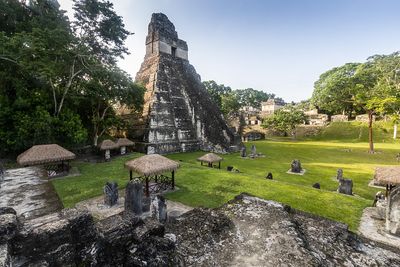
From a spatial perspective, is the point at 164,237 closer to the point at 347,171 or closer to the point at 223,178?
the point at 223,178

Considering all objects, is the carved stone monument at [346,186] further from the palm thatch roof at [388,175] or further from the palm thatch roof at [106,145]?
the palm thatch roof at [106,145]

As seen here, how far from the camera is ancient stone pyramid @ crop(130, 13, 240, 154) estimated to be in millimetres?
24156

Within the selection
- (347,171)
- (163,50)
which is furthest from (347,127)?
(163,50)

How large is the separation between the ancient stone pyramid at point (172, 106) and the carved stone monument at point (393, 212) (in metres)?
19.2

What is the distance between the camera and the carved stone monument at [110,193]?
30.6 ft

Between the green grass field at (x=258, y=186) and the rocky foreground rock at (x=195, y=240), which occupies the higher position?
the rocky foreground rock at (x=195, y=240)

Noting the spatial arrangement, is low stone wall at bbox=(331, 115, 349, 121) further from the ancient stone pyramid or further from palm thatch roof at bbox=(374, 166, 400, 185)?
palm thatch roof at bbox=(374, 166, 400, 185)

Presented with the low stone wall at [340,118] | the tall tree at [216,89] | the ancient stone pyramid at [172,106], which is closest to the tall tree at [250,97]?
the tall tree at [216,89]

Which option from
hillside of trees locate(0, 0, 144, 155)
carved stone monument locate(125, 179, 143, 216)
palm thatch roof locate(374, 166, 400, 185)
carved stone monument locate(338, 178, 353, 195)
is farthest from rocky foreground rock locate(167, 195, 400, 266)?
hillside of trees locate(0, 0, 144, 155)

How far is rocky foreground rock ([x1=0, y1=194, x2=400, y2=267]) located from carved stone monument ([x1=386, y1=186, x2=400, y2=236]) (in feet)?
10.1

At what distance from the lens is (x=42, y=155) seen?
13305 millimetres

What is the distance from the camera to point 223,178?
13.5 m

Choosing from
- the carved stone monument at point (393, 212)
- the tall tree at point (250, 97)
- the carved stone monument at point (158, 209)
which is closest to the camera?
the carved stone monument at point (393, 212)

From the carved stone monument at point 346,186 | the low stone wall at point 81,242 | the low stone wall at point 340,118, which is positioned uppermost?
the low stone wall at point 340,118
